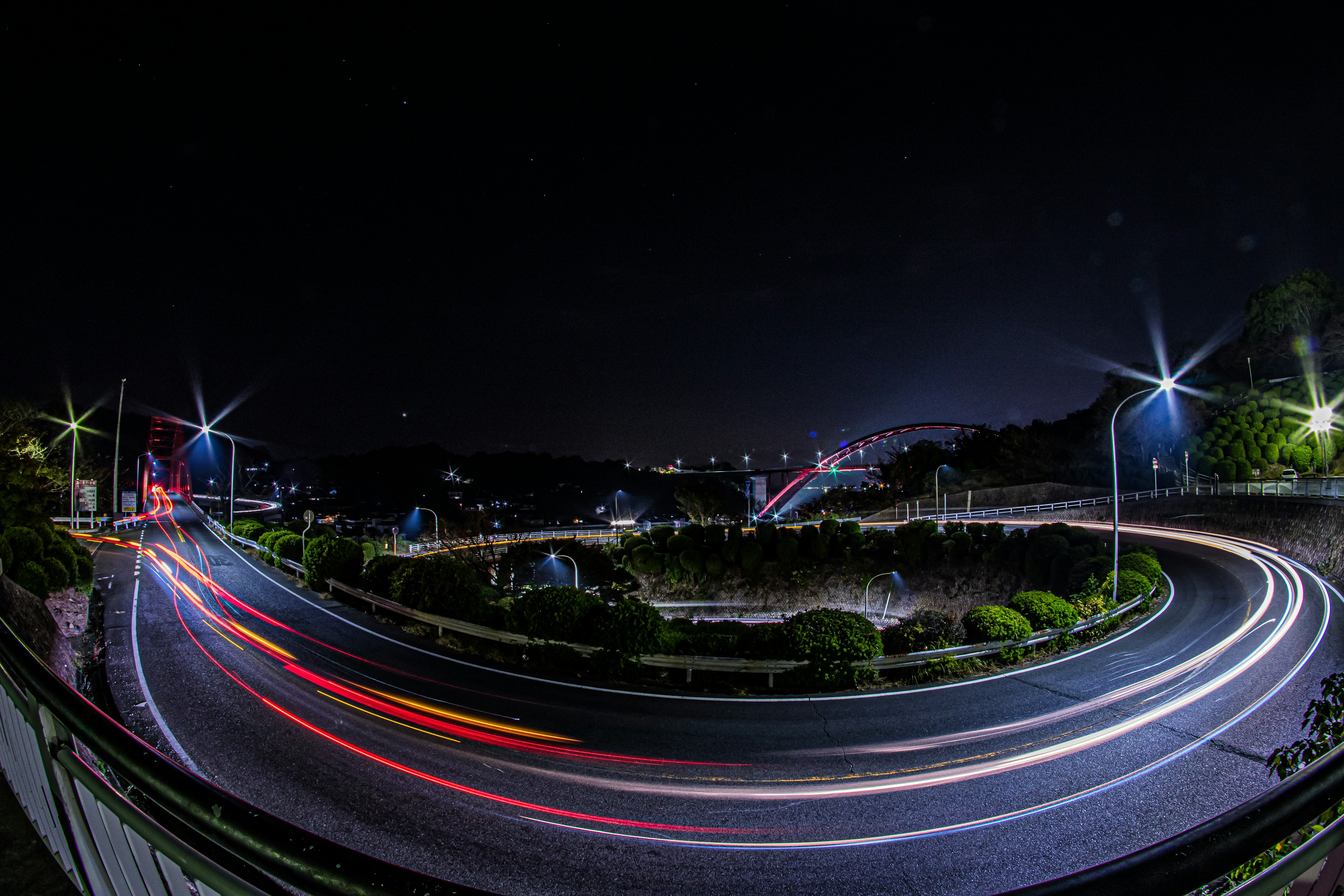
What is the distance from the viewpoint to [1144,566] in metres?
24.0

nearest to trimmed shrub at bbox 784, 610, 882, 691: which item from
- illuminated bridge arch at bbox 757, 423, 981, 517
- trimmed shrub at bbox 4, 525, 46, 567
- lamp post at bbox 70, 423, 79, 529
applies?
trimmed shrub at bbox 4, 525, 46, 567

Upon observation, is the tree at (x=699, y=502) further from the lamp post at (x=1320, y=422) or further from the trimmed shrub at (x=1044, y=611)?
the lamp post at (x=1320, y=422)

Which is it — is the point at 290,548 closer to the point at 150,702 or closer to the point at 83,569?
the point at 83,569

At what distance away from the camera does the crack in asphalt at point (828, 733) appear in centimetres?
1042

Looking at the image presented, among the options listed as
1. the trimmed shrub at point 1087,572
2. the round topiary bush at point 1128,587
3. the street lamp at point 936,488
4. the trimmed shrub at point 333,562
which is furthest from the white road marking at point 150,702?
the street lamp at point 936,488

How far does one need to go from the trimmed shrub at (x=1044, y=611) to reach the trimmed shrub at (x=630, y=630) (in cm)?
1069

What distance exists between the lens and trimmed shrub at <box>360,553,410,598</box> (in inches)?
877

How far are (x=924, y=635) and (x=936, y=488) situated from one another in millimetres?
47440

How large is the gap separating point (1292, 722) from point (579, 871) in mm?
13181

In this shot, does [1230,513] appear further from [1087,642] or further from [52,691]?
[52,691]

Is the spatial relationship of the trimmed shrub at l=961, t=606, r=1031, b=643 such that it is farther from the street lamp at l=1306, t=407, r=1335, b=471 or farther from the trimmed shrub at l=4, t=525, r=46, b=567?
the street lamp at l=1306, t=407, r=1335, b=471

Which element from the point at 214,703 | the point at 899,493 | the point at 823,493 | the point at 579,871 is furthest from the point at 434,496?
the point at 579,871

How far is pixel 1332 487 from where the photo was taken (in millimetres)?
29703

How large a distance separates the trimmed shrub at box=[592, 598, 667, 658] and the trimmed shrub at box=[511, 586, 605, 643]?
281 millimetres
